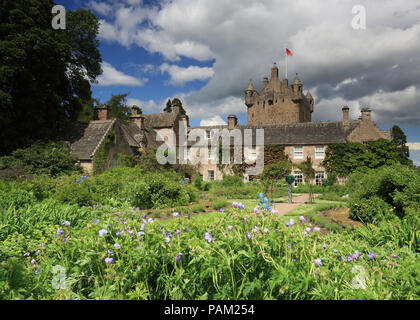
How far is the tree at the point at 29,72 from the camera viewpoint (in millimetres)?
19453

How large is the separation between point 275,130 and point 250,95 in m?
15.1

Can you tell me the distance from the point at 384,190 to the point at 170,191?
840 centimetres

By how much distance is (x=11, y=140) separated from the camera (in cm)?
2116

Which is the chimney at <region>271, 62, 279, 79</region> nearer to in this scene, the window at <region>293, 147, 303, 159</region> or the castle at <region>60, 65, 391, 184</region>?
the castle at <region>60, 65, 391, 184</region>

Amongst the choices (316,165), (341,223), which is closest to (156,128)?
(316,165)

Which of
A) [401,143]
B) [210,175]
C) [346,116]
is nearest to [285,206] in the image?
[210,175]

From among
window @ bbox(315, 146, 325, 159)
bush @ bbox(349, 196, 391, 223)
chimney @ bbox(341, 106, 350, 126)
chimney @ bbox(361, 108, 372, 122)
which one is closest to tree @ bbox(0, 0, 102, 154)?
bush @ bbox(349, 196, 391, 223)

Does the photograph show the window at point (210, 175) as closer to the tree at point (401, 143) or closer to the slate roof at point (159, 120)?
the slate roof at point (159, 120)

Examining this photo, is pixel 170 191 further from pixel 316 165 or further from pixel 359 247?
pixel 316 165

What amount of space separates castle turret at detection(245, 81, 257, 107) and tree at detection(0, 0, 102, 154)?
27.0 metres

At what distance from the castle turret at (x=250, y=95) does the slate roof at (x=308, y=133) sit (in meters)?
13.3

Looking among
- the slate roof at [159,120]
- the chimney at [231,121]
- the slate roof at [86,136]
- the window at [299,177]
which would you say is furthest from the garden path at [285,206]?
the slate roof at [159,120]

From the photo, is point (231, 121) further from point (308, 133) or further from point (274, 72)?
point (274, 72)

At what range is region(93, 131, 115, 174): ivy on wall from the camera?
21.5 m
